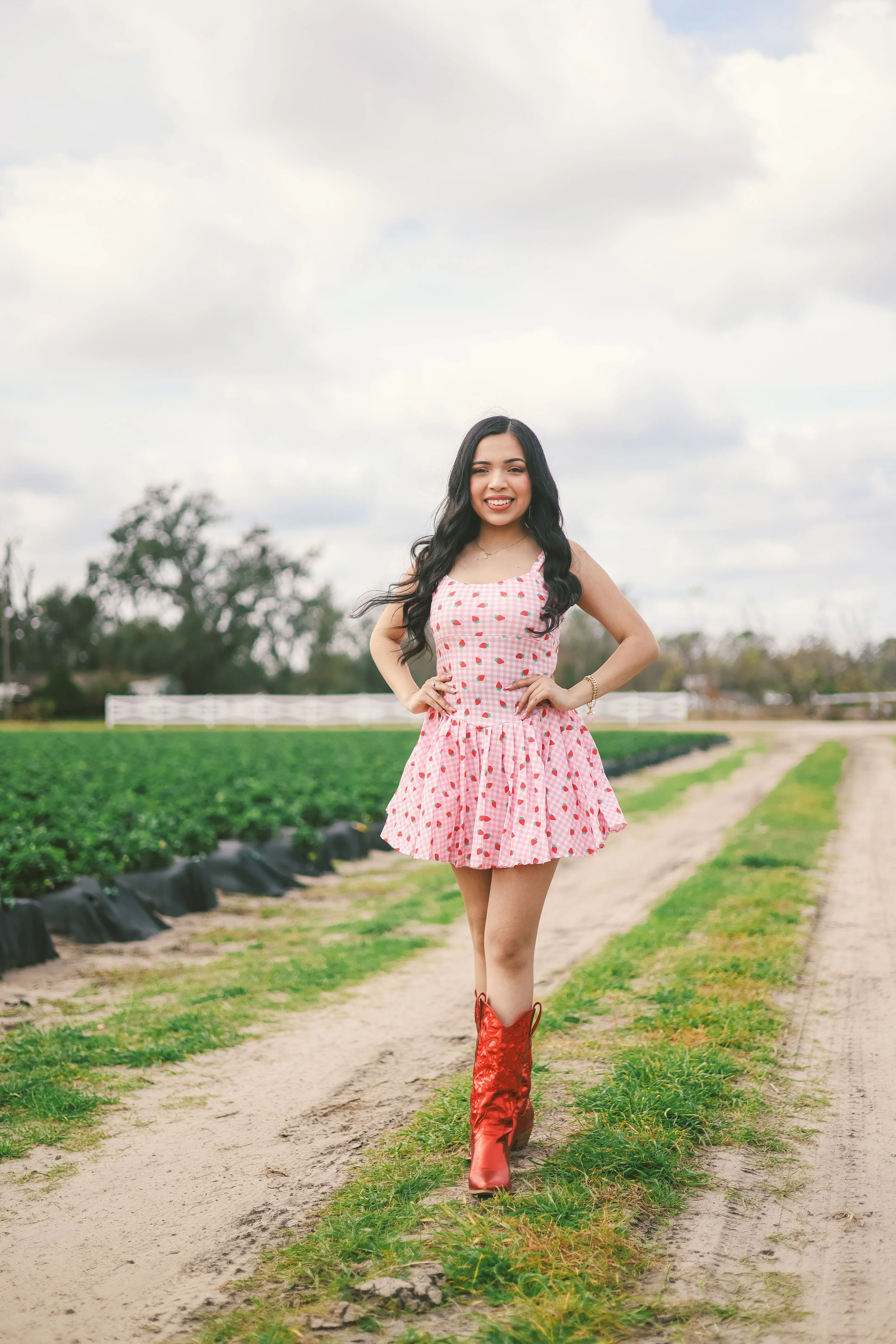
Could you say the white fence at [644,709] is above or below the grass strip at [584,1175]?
above

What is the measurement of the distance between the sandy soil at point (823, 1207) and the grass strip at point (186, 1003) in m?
1.96

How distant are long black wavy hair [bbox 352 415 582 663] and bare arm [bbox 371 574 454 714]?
0.15 feet

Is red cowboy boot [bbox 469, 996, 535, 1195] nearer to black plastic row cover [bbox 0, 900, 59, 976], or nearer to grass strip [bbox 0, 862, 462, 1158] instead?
grass strip [bbox 0, 862, 462, 1158]

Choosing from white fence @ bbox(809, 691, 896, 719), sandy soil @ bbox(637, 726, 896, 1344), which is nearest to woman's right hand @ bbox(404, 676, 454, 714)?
sandy soil @ bbox(637, 726, 896, 1344)

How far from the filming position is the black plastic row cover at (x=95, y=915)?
6.45 m

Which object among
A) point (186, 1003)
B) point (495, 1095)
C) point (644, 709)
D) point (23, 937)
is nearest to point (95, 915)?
point (23, 937)

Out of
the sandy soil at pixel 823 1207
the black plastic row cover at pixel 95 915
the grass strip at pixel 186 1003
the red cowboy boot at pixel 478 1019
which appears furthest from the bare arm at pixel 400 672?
the black plastic row cover at pixel 95 915

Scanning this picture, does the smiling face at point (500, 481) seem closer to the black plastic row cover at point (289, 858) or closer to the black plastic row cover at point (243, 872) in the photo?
A: the black plastic row cover at point (243, 872)

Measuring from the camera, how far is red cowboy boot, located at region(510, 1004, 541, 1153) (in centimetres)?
295

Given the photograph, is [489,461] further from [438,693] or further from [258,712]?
[258,712]

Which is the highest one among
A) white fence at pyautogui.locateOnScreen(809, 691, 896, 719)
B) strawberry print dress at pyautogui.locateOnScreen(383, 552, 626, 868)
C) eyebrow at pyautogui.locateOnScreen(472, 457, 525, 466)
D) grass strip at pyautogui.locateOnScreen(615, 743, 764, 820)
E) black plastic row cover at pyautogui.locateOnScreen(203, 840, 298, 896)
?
eyebrow at pyautogui.locateOnScreen(472, 457, 525, 466)

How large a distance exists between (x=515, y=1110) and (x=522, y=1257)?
1.78ft

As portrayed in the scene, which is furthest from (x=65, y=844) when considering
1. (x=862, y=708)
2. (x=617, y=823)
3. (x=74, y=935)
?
(x=862, y=708)

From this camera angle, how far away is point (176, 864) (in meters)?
7.84
